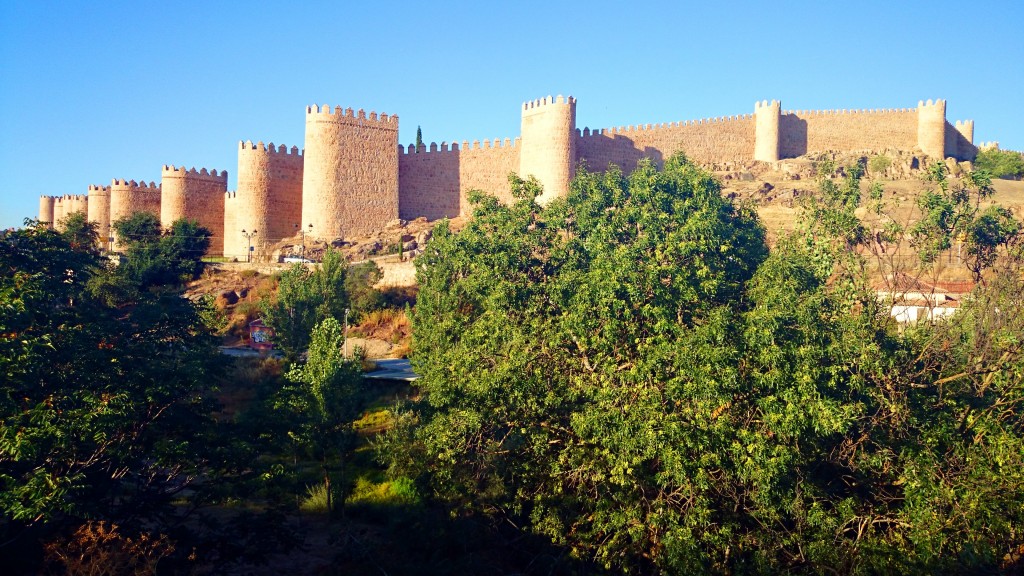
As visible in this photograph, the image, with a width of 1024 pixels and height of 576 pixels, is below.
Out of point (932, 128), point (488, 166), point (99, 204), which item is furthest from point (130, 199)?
point (932, 128)

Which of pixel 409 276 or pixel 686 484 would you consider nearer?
pixel 686 484

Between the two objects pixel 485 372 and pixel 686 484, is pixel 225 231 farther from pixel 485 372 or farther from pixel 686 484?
pixel 686 484

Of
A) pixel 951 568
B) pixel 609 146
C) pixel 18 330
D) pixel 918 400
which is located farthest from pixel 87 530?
pixel 609 146

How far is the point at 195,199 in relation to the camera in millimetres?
43750

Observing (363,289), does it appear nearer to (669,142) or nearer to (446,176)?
(446,176)

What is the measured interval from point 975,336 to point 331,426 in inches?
474

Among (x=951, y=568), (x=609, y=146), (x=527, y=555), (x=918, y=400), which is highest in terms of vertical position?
(x=609, y=146)

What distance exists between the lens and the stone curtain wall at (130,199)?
44875mm

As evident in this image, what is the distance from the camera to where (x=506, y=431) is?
14477mm

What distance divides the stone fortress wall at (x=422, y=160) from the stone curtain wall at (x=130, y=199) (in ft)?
0.17

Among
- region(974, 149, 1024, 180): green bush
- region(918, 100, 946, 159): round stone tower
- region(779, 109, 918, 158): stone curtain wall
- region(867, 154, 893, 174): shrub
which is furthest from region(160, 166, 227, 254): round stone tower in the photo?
region(974, 149, 1024, 180): green bush

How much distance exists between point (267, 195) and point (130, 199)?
9569 millimetres

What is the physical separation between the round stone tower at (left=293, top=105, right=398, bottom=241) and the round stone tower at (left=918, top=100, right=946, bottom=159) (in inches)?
1193

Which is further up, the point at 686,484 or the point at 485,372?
the point at 485,372
